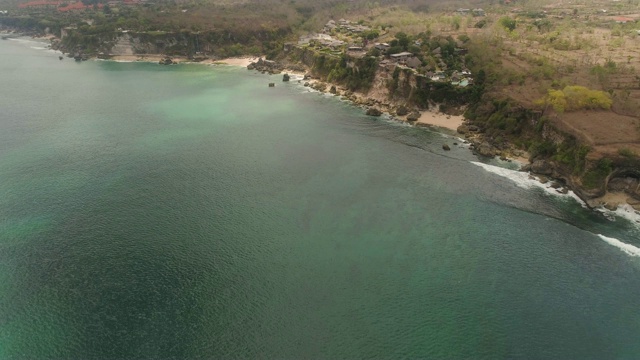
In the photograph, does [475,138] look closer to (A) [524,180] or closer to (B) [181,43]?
(A) [524,180]

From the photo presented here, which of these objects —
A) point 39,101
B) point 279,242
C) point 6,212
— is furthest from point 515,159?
point 39,101

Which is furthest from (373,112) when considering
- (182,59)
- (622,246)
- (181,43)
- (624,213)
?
(181,43)

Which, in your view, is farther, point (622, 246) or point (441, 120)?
point (441, 120)

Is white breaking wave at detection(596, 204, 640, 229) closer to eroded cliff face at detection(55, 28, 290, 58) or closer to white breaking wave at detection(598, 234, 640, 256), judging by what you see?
white breaking wave at detection(598, 234, 640, 256)

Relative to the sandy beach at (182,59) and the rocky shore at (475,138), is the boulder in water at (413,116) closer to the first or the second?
the rocky shore at (475,138)

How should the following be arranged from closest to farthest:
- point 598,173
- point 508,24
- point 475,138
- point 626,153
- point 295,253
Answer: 1. point 295,253
2. point 626,153
3. point 598,173
4. point 475,138
5. point 508,24

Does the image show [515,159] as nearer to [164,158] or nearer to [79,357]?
[164,158]

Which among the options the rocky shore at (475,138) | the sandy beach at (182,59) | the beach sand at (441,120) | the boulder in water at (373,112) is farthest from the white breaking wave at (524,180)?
the sandy beach at (182,59)
